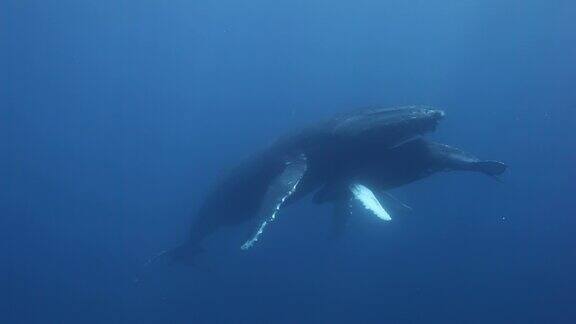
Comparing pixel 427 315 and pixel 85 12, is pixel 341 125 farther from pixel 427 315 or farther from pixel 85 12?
pixel 85 12

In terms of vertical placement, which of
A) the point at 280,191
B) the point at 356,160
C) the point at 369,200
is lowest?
the point at 369,200

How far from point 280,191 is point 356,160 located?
4.86 ft

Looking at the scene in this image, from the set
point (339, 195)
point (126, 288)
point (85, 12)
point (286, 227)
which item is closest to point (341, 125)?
point (339, 195)

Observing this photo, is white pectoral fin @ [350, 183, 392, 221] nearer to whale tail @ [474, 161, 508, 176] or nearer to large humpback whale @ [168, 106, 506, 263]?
large humpback whale @ [168, 106, 506, 263]

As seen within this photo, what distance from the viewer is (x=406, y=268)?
85.4 feet

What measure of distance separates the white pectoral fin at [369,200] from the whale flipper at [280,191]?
3.32 ft

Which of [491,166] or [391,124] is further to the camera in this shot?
[491,166]

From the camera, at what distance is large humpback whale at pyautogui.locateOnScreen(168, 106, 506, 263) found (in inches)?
375

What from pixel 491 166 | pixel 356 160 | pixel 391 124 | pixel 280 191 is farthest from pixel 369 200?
pixel 491 166

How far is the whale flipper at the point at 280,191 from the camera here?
31.2 ft

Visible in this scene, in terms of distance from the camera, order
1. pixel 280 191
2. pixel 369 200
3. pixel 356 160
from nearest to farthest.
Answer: pixel 369 200 → pixel 280 191 → pixel 356 160

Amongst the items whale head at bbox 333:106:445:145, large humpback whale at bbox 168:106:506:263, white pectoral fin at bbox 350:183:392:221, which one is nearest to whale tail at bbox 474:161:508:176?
large humpback whale at bbox 168:106:506:263

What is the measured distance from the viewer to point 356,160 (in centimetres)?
1012

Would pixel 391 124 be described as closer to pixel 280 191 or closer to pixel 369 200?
pixel 369 200
